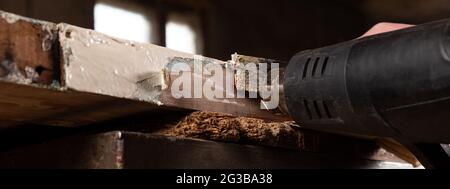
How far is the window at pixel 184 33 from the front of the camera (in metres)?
2.09

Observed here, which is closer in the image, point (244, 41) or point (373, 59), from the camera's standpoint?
point (373, 59)

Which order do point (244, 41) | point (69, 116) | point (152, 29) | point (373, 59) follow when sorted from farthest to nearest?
1. point (244, 41)
2. point (152, 29)
3. point (69, 116)
4. point (373, 59)

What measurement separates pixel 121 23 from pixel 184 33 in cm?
29

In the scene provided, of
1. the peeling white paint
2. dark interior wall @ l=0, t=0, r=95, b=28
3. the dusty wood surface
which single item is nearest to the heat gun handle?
the dusty wood surface

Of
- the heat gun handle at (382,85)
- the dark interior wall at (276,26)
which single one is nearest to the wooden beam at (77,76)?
the heat gun handle at (382,85)

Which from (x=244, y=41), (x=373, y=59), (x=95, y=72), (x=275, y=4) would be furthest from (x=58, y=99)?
(x=275, y=4)

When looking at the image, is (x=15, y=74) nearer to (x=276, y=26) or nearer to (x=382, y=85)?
(x=382, y=85)

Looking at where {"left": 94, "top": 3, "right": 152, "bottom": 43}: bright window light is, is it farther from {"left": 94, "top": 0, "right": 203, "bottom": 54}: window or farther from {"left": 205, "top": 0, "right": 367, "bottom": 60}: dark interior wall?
{"left": 205, "top": 0, "right": 367, "bottom": 60}: dark interior wall

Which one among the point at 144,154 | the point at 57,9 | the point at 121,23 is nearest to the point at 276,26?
the point at 121,23

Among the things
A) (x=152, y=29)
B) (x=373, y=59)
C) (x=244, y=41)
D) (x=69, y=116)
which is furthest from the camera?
(x=244, y=41)

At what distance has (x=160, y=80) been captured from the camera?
1.89 ft
